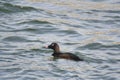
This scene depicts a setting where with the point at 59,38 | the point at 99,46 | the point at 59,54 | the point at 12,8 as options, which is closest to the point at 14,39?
the point at 59,38

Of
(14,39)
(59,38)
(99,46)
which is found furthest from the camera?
(59,38)

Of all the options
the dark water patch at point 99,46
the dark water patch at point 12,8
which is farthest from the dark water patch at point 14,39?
the dark water patch at point 12,8

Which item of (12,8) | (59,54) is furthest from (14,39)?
(12,8)

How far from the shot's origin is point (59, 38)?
61.5 ft

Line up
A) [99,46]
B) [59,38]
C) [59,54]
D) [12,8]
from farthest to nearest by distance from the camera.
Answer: [12,8]
[59,38]
[99,46]
[59,54]

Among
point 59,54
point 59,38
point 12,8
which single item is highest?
point 12,8

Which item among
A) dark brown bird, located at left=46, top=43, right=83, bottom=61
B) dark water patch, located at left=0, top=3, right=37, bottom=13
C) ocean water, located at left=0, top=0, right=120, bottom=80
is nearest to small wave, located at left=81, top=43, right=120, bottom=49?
ocean water, located at left=0, top=0, right=120, bottom=80

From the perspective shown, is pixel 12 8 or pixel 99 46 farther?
pixel 12 8

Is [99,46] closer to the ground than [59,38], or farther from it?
closer to the ground

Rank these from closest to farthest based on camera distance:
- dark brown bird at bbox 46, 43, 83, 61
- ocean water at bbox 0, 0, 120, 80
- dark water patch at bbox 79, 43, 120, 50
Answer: ocean water at bbox 0, 0, 120, 80, dark brown bird at bbox 46, 43, 83, 61, dark water patch at bbox 79, 43, 120, 50

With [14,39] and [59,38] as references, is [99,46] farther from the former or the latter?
[14,39]

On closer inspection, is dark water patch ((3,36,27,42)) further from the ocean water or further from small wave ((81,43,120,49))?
small wave ((81,43,120,49))

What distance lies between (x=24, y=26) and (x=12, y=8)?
1.81 metres

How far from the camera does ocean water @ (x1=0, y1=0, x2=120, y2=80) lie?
1495 centimetres
